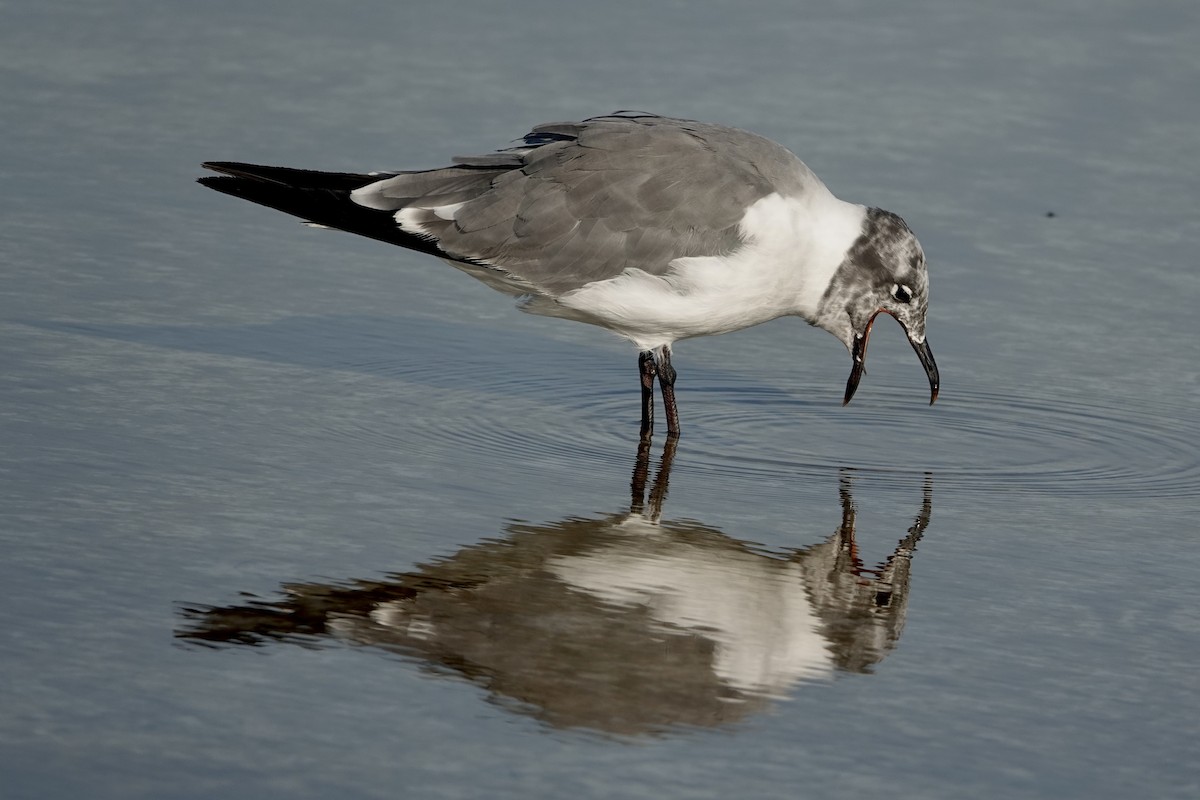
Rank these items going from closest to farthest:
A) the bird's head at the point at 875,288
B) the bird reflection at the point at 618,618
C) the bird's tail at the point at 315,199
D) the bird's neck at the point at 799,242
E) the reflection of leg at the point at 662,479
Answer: the bird reflection at the point at 618,618 < the reflection of leg at the point at 662,479 < the bird's neck at the point at 799,242 < the bird's tail at the point at 315,199 < the bird's head at the point at 875,288

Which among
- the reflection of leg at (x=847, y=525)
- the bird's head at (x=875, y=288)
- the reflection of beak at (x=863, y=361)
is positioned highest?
the bird's head at (x=875, y=288)

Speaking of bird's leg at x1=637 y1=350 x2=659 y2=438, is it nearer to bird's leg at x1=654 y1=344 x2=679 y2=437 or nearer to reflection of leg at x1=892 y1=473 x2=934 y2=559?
bird's leg at x1=654 y1=344 x2=679 y2=437

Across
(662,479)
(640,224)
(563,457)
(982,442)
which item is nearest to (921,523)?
(662,479)

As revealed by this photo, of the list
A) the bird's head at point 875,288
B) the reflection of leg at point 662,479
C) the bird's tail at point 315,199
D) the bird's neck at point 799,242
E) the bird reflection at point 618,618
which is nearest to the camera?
the bird reflection at point 618,618

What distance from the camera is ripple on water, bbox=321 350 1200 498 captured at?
22.5 feet

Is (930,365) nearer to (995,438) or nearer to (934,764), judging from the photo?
(995,438)

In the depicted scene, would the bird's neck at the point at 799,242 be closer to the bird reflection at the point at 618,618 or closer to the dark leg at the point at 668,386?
the dark leg at the point at 668,386

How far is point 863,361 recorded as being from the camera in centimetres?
760

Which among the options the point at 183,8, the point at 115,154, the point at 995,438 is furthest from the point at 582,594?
the point at 183,8

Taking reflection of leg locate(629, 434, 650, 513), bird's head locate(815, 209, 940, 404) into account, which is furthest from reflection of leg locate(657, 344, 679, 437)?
bird's head locate(815, 209, 940, 404)

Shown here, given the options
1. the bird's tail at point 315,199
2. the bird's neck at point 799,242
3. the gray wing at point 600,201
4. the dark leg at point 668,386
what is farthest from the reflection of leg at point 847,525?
the bird's tail at point 315,199

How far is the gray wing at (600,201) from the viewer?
716 cm

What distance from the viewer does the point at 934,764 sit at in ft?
14.8

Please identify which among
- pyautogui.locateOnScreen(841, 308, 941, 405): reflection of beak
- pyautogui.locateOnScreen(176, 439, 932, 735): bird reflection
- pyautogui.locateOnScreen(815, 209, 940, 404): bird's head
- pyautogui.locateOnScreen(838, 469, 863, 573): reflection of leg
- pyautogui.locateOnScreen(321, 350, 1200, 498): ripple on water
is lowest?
pyautogui.locateOnScreen(176, 439, 932, 735): bird reflection
